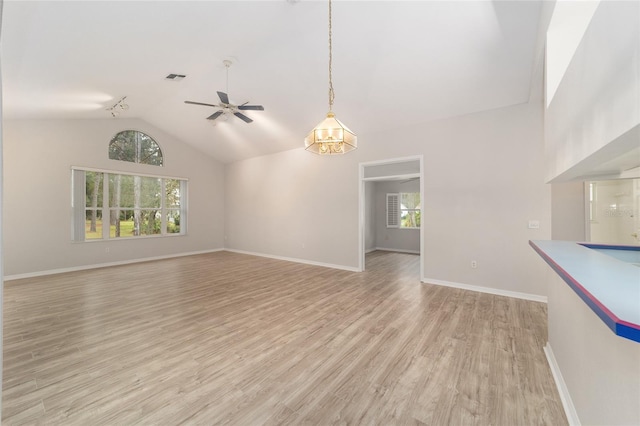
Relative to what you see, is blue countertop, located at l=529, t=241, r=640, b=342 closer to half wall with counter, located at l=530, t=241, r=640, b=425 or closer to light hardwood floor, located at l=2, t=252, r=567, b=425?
half wall with counter, located at l=530, t=241, r=640, b=425

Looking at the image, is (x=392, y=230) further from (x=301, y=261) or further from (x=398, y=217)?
(x=301, y=261)

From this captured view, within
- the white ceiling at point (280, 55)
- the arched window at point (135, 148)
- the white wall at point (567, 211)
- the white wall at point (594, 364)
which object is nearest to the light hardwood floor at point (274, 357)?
the white wall at point (594, 364)

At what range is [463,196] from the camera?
453 cm

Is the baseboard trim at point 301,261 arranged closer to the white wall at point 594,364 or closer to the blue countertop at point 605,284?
the white wall at point 594,364

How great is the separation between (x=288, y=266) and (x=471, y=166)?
4.38m

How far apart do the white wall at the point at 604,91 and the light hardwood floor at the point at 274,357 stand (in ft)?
5.75

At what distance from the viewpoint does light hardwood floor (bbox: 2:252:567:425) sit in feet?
5.96

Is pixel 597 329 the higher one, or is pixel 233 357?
pixel 597 329

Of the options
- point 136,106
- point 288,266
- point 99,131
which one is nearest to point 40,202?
point 99,131

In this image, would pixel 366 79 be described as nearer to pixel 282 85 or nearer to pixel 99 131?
pixel 282 85

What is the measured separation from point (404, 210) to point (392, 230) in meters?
0.76

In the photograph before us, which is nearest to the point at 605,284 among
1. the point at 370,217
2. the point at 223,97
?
the point at 223,97

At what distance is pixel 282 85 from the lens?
459 cm

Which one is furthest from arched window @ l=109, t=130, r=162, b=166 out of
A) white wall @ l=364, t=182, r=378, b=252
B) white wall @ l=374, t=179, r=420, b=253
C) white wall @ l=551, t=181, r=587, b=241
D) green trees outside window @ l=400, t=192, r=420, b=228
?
white wall @ l=551, t=181, r=587, b=241
